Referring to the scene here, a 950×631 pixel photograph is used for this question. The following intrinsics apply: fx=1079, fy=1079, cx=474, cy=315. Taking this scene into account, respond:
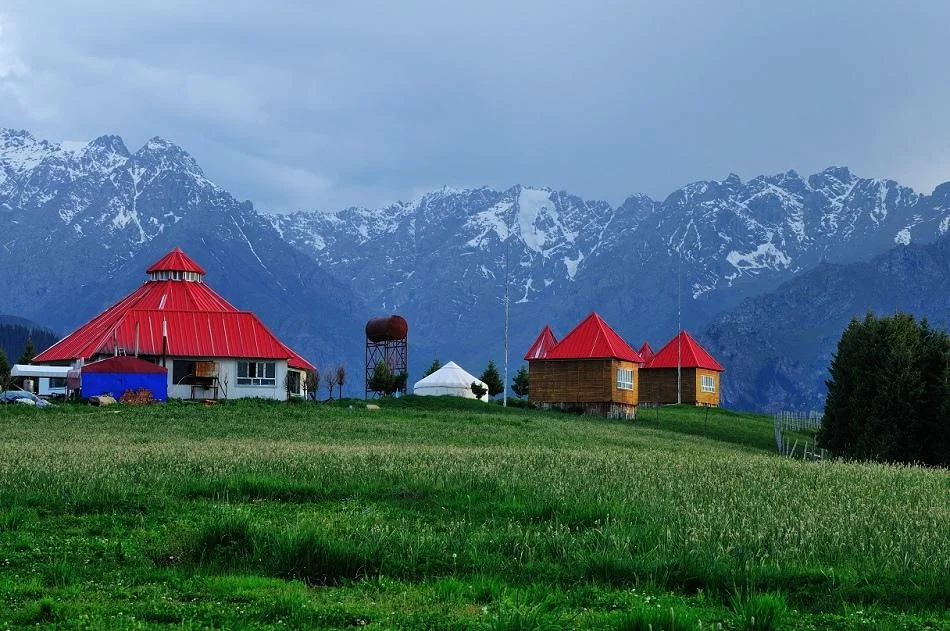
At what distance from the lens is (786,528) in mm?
16797

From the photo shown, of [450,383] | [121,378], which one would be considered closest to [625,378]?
[450,383]

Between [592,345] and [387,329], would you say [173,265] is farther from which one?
[592,345]

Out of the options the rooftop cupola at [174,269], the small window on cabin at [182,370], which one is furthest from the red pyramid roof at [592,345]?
the rooftop cupola at [174,269]

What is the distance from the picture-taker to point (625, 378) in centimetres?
9338

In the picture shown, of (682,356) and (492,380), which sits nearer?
(682,356)

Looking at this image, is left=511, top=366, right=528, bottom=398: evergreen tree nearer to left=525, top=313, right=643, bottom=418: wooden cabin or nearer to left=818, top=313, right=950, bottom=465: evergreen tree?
left=525, top=313, right=643, bottom=418: wooden cabin

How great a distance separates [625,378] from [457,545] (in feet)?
260

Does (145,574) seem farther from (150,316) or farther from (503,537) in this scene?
(150,316)

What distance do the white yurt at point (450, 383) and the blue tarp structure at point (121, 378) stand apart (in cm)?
4340

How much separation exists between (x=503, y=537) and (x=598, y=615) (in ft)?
13.5

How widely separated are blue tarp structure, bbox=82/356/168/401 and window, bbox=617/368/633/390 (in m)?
37.5

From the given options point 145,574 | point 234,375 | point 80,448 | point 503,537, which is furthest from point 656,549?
point 234,375

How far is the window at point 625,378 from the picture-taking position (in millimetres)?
91719

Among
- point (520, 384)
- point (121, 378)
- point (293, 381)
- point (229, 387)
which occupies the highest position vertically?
point (520, 384)
